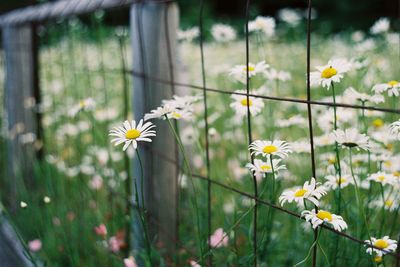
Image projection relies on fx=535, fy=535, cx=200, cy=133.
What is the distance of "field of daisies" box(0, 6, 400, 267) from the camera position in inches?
42.9

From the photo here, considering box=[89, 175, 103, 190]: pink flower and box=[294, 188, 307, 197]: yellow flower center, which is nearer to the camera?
box=[294, 188, 307, 197]: yellow flower center

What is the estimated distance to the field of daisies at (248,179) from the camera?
42.9 inches

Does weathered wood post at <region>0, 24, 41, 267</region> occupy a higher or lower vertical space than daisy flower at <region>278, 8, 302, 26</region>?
lower

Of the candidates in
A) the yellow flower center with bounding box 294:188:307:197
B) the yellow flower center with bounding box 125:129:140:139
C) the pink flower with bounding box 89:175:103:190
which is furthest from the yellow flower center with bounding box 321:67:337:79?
the pink flower with bounding box 89:175:103:190

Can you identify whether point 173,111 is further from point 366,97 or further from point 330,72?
point 366,97

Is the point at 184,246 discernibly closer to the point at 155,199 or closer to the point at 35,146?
the point at 155,199

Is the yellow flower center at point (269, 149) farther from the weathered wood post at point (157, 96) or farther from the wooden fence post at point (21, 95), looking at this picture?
the wooden fence post at point (21, 95)

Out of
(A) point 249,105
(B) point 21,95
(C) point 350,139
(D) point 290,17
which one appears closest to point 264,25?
(A) point 249,105

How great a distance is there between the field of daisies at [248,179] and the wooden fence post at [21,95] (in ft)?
0.13

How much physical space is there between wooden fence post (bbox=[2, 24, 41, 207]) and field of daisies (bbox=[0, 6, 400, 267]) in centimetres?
4

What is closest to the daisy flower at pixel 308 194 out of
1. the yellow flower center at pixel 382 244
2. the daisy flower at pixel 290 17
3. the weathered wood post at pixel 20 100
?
the yellow flower center at pixel 382 244

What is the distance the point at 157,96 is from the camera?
1619 mm

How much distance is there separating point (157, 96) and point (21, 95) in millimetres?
1361

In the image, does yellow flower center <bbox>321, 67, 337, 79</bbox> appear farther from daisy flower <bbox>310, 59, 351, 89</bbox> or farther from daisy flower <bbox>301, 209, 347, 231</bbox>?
daisy flower <bbox>301, 209, 347, 231</bbox>
